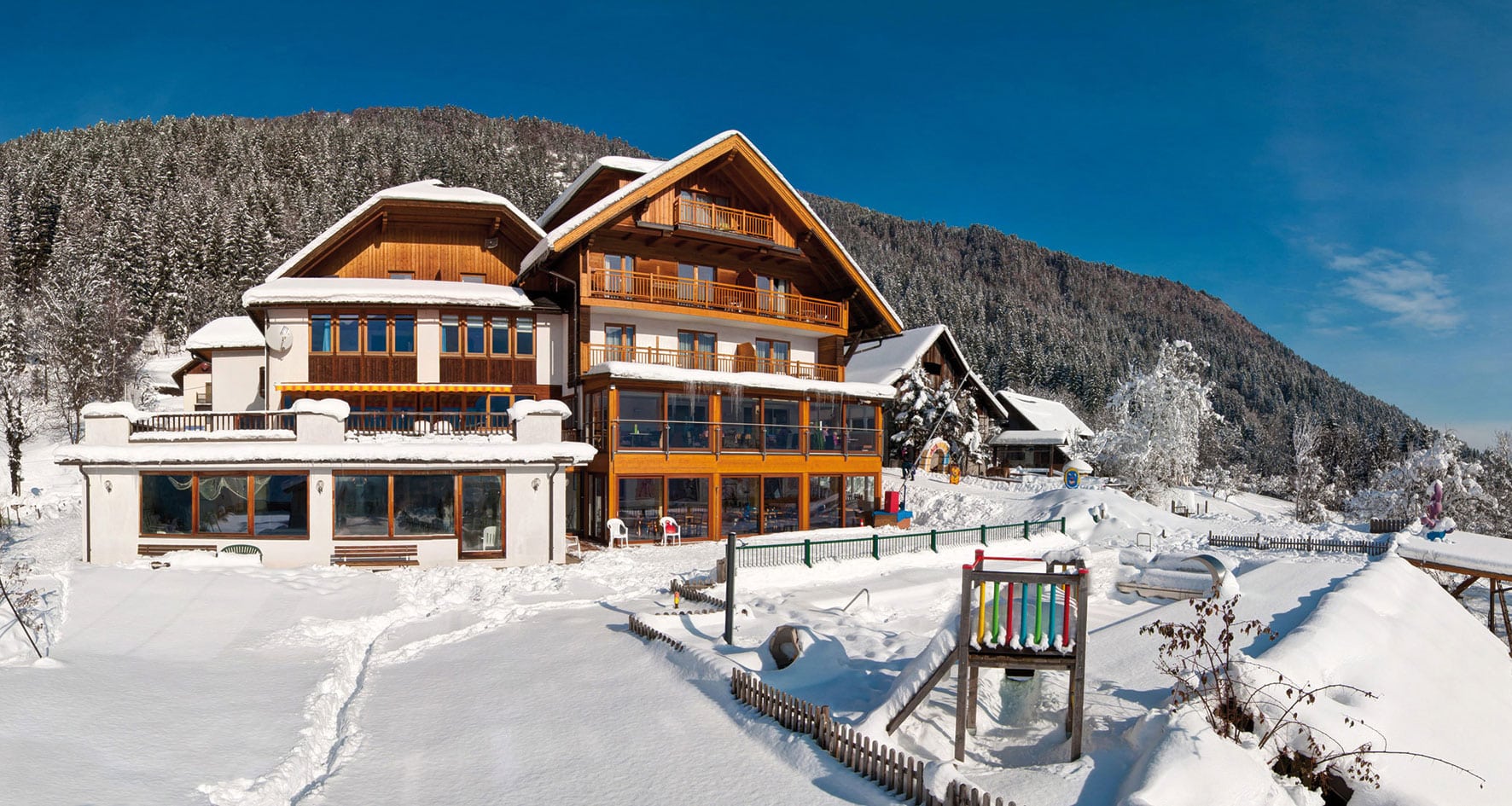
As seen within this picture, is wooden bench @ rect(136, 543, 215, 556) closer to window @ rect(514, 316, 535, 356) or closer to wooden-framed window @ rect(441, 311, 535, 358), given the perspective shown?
wooden-framed window @ rect(441, 311, 535, 358)

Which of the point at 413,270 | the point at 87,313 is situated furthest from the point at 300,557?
the point at 87,313

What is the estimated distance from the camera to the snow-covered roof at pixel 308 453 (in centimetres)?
1967

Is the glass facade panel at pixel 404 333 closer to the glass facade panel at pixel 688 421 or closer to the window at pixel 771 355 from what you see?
the glass facade panel at pixel 688 421

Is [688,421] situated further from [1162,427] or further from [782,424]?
[1162,427]

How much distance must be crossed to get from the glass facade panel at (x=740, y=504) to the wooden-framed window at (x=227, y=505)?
12.7 m

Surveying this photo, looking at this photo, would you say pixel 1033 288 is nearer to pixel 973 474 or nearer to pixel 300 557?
pixel 973 474

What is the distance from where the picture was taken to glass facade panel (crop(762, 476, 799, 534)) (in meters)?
28.4

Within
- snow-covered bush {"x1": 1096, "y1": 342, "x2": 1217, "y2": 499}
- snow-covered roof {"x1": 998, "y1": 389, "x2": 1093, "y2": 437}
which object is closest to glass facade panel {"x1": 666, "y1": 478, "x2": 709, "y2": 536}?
snow-covered bush {"x1": 1096, "y1": 342, "x2": 1217, "y2": 499}

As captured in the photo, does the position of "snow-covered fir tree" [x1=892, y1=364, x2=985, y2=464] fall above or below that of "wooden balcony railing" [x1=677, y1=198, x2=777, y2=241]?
below

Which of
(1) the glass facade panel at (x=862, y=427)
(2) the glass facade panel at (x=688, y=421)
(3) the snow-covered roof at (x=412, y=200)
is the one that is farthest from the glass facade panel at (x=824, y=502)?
(3) the snow-covered roof at (x=412, y=200)

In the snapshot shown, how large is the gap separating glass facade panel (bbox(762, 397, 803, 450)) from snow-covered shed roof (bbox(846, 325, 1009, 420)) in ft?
60.2

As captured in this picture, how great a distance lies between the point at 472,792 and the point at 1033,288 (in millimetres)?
192543

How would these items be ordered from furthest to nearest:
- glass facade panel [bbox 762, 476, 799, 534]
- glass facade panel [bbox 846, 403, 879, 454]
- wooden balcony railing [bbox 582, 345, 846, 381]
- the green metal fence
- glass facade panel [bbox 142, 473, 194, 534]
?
1. glass facade panel [bbox 846, 403, 879, 454]
2. glass facade panel [bbox 762, 476, 799, 534]
3. wooden balcony railing [bbox 582, 345, 846, 381]
4. glass facade panel [bbox 142, 473, 194, 534]
5. the green metal fence

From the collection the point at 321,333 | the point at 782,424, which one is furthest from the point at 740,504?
the point at 321,333
